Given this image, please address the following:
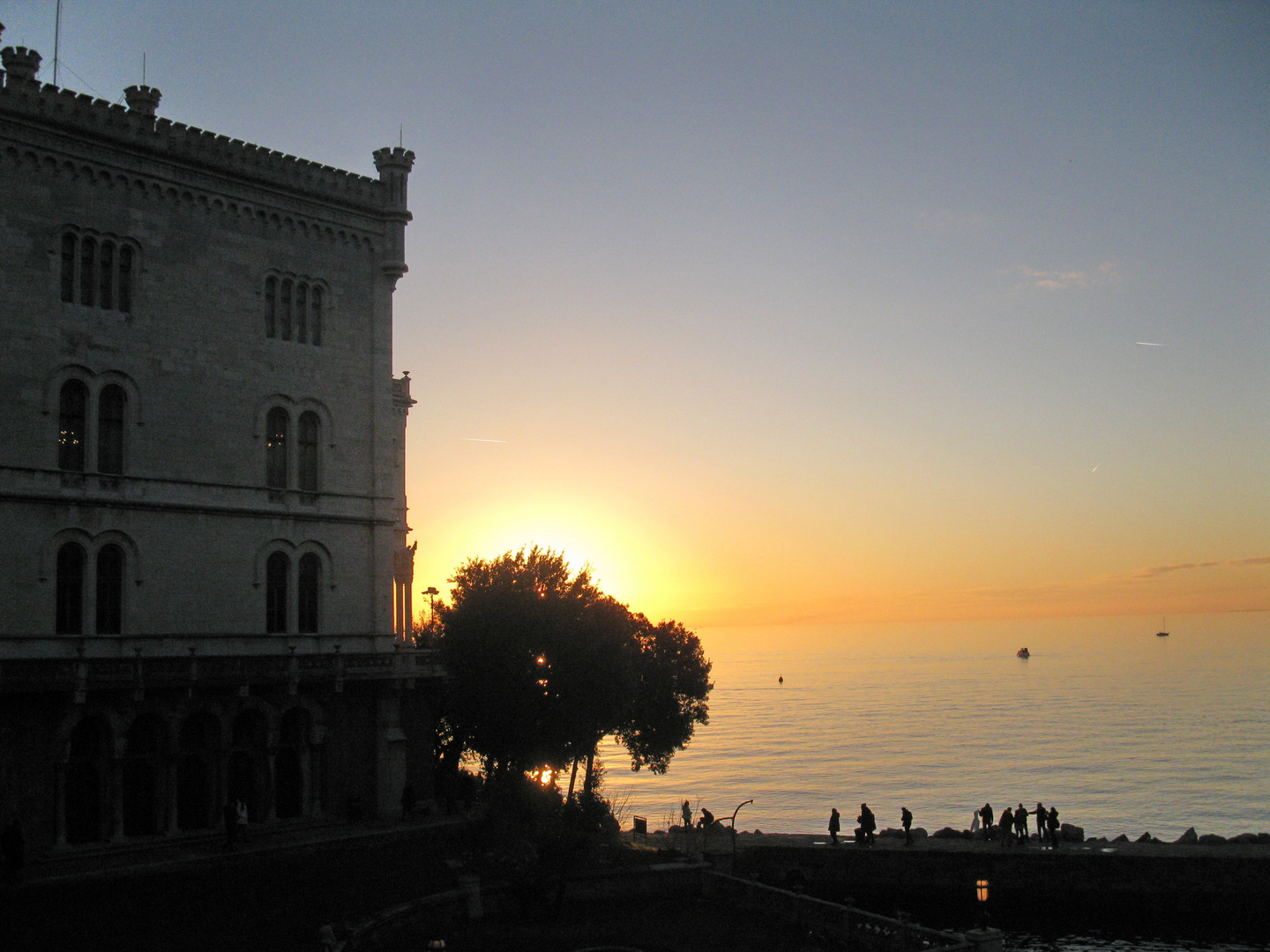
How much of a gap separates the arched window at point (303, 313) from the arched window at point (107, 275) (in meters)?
6.50

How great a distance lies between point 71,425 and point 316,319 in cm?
957

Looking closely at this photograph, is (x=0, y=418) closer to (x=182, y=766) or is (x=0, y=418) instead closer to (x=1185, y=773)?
(x=182, y=766)

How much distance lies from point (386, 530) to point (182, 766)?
1094cm

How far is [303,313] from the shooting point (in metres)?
39.7

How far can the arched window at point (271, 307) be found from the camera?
127 ft

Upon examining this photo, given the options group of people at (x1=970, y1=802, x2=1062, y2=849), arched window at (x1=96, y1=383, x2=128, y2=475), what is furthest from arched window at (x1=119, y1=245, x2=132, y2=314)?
group of people at (x1=970, y1=802, x2=1062, y2=849)

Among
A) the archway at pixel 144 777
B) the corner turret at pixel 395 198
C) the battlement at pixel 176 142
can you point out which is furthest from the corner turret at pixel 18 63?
the archway at pixel 144 777

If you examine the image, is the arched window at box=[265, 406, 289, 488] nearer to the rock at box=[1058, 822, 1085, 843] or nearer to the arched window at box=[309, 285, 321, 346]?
the arched window at box=[309, 285, 321, 346]

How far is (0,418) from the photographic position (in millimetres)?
32031

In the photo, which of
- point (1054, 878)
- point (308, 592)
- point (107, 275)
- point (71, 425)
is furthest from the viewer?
point (308, 592)

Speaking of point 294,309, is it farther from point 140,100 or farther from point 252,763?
point 252,763

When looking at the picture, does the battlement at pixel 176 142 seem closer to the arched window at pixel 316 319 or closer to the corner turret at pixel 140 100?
the corner turret at pixel 140 100

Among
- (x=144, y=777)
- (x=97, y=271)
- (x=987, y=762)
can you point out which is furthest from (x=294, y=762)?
(x=987, y=762)

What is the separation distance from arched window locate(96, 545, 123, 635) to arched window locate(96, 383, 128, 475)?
2642 mm
